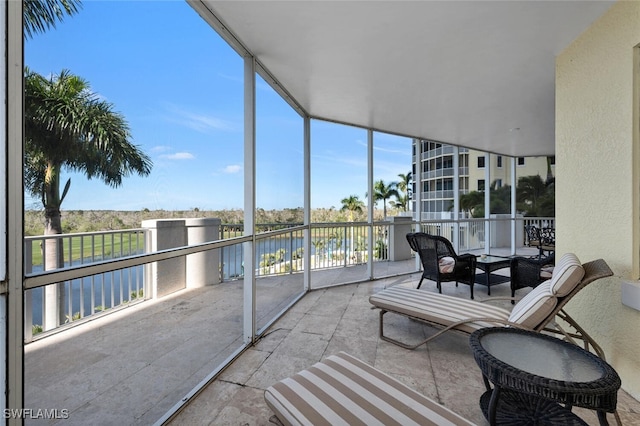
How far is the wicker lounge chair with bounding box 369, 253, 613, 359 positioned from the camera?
1.83 m

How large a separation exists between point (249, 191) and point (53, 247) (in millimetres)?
1466

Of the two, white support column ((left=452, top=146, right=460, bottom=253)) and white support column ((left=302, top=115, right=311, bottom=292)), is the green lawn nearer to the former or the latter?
white support column ((left=302, top=115, right=311, bottom=292))

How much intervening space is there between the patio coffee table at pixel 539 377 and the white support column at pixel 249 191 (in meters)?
1.90

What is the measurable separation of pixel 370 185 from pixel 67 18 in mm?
4351

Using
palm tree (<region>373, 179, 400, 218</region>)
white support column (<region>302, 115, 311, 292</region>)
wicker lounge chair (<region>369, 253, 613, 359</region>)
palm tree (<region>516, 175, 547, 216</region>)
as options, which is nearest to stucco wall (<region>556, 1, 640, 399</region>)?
wicker lounge chair (<region>369, 253, 613, 359</region>)

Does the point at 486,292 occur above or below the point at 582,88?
below

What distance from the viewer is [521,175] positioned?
861 centimetres

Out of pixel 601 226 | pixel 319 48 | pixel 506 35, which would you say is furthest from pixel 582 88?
pixel 319 48

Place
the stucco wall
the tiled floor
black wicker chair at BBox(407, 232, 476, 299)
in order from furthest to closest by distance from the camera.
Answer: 1. black wicker chair at BBox(407, 232, 476, 299)
2. the stucco wall
3. the tiled floor

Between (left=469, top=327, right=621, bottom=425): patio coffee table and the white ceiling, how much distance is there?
2.30 meters

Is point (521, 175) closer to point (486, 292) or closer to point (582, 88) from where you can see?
point (486, 292)

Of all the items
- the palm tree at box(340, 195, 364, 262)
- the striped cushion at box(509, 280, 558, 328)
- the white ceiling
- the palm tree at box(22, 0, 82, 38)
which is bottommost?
the striped cushion at box(509, 280, 558, 328)

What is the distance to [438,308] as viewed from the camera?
8.26 ft

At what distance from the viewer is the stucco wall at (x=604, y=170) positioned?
2.03m
